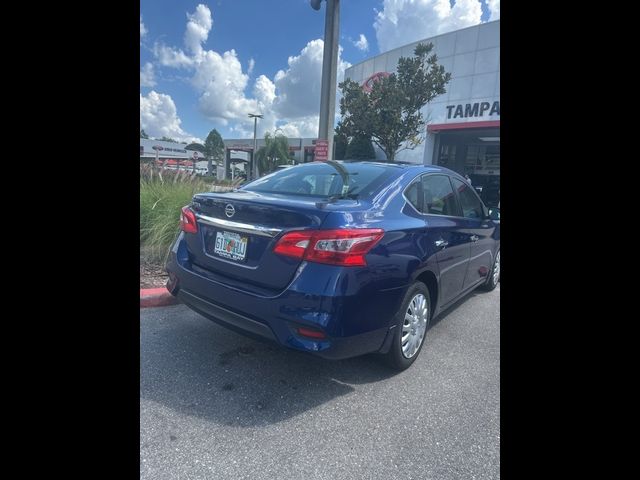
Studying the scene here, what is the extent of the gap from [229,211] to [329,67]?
6092mm

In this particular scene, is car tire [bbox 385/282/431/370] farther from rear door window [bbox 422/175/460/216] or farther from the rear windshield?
the rear windshield

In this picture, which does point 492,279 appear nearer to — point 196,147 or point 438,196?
point 438,196

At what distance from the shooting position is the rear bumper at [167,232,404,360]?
2.13m

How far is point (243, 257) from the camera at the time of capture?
7.88 feet

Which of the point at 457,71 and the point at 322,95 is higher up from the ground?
the point at 457,71

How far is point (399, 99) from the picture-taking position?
13.5 meters

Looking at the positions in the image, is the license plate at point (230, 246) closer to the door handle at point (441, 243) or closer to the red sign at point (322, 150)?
the door handle at point (441, 243)

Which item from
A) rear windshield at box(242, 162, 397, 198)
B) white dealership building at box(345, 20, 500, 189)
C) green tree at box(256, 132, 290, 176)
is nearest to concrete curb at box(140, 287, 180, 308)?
rear windshield at box(242, 162, 397, 198)

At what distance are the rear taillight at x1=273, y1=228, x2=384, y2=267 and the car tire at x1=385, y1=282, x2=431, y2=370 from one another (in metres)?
0.61
